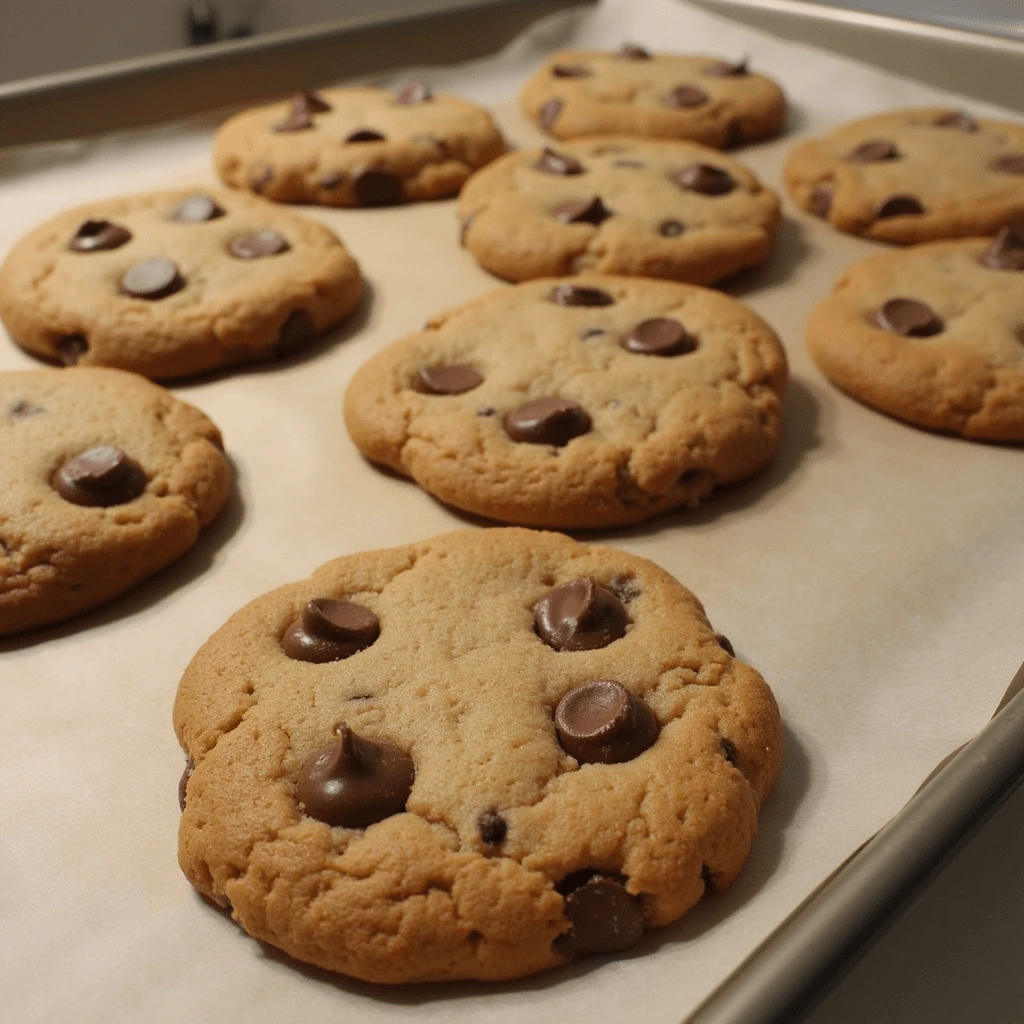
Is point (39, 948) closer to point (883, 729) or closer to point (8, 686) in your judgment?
point (8, 686)

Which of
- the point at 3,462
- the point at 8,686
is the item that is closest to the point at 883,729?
the point at 8,686

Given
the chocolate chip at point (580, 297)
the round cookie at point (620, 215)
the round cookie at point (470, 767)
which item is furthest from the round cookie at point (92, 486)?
the round cookie at point (620, 215)

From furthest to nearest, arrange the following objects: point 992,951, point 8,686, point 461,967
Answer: point 8,686 < point 992,951 < point 461,967

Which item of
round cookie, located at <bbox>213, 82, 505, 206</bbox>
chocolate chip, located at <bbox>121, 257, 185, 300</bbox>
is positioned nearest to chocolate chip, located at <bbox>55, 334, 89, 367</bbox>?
chocolate chip, located at <bbox>121, 257, 185, 300</bbox>

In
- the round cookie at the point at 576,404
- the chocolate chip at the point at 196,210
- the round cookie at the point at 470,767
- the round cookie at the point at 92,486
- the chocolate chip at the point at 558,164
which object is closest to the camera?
the round cookie at the point at 470,767

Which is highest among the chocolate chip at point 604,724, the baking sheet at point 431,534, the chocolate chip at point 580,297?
the chocolate chip at point 580,297

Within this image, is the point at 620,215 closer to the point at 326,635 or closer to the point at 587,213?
the point at 587,213

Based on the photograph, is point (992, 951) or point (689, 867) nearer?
point (689, 867)

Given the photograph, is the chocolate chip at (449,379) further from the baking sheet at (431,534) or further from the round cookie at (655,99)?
the round cookie at (655,99)
